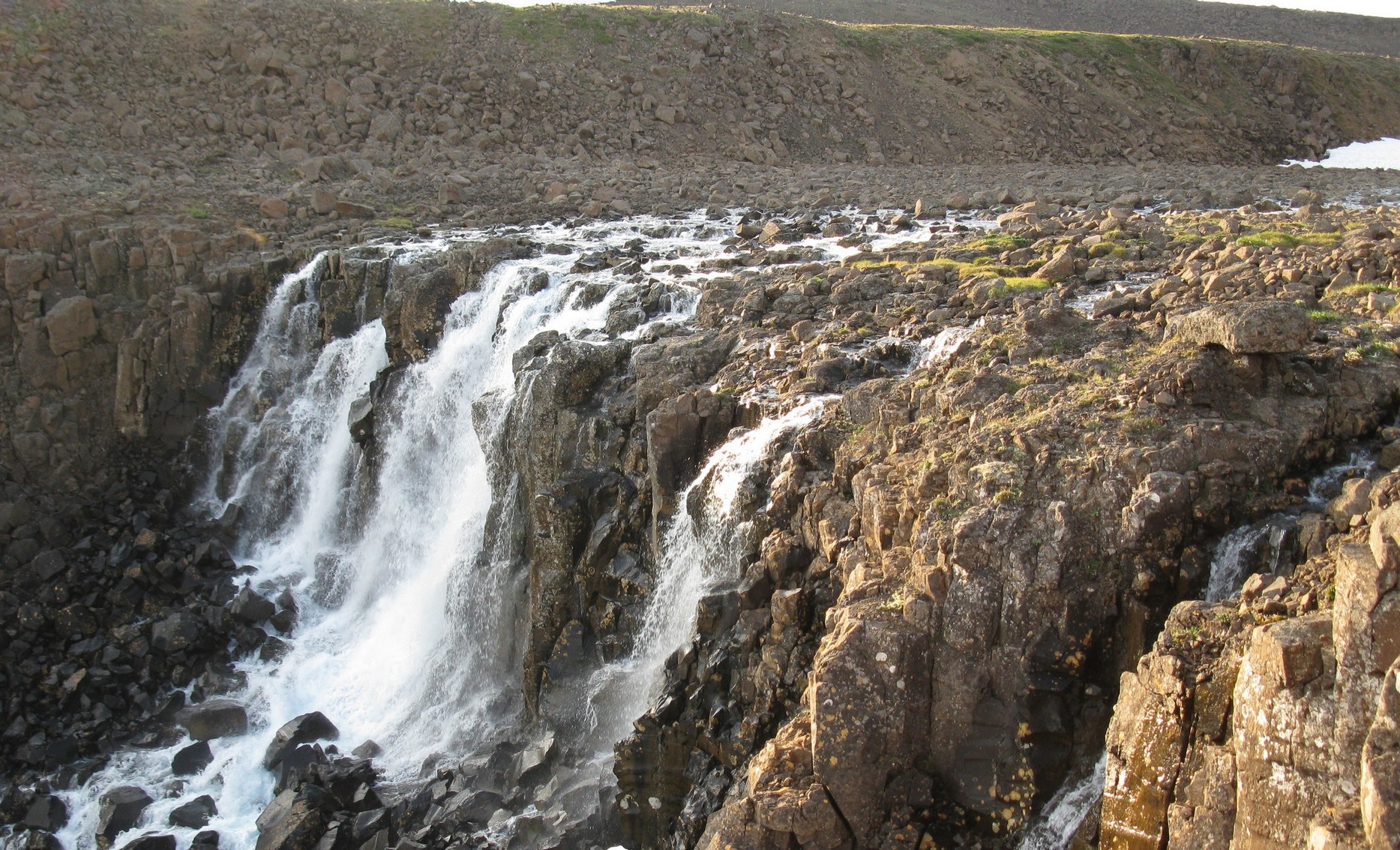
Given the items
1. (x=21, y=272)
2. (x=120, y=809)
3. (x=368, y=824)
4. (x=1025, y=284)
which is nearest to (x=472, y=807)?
(x=368, y=824)

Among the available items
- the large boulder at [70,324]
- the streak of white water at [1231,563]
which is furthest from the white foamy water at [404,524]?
the streak of white water at [1231,563]

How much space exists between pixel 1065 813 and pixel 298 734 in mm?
Answer: 12674

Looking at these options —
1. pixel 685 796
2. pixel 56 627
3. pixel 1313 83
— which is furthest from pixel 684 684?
pixel 1313 83

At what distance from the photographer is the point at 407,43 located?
4025cm

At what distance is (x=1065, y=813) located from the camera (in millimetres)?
9312

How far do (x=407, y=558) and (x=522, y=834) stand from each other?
26.2 ft

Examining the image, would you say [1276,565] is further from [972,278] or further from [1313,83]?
[1313,83]

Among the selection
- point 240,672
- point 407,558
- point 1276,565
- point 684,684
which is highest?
point 1276,565

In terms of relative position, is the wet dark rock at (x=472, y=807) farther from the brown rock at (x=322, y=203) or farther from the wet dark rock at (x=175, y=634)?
the brown rock at (x=322, y=203)

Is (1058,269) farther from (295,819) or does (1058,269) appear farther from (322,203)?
(322,203)

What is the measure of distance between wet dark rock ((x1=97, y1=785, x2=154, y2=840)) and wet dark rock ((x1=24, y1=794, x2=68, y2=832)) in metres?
0.61

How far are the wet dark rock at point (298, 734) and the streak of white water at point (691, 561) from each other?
5.39 meters

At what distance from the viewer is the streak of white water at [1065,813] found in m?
9.18

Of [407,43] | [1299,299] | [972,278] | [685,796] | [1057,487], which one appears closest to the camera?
[1057,487]
